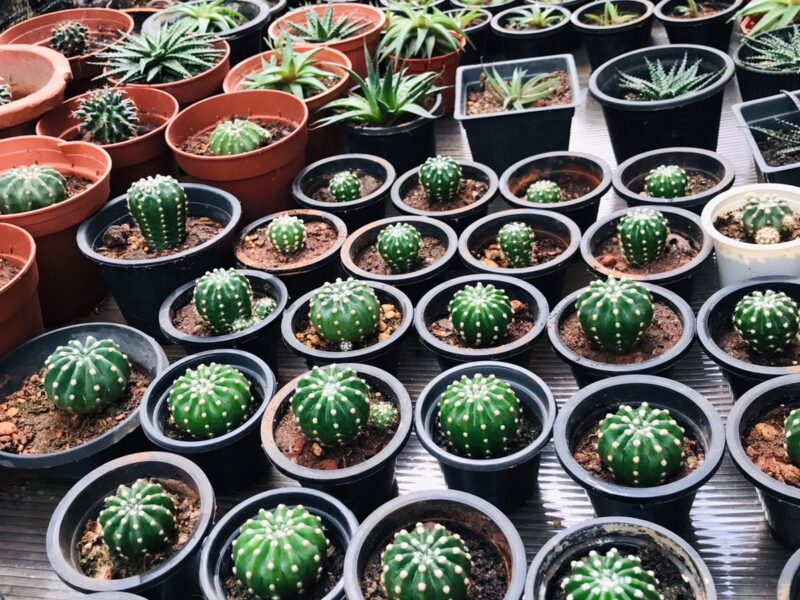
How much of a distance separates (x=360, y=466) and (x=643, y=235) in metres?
1.46

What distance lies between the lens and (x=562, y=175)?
149 inches

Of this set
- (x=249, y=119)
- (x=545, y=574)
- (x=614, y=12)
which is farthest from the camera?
(x=614, y=12)

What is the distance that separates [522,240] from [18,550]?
2256 millimetres

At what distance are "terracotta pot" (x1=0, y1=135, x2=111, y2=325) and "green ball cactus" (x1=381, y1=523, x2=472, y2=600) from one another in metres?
2.30

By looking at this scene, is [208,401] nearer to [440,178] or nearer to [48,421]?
[48,421]

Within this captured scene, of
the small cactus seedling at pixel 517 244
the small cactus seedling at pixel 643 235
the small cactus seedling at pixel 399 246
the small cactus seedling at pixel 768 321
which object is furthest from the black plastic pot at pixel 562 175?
the small cactus seedling at pixel 768 321

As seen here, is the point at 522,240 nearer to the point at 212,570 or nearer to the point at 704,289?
the point at 704,289

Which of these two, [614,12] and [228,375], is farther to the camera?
[614,12]

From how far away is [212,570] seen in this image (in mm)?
2193

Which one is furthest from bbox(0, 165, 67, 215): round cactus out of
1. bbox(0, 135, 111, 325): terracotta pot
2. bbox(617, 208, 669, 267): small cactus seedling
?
bbox(617, 208, 669, 267): small cactus seedling

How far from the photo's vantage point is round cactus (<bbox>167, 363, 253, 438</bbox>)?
102 inches

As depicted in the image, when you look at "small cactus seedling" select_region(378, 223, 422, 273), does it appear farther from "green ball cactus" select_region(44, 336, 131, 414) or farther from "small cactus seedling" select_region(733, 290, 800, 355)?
"small cactus seedling" select_region(733, 290, 800, 355)

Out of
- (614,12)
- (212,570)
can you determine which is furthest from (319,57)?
(212,570)

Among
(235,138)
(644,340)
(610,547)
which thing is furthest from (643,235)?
(235,138)
